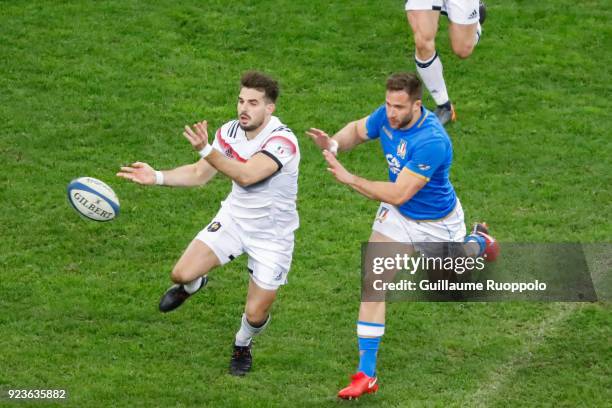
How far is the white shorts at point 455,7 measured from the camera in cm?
1415

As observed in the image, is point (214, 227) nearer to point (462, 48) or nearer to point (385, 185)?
point (385, 185)

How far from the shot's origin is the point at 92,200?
11344mm

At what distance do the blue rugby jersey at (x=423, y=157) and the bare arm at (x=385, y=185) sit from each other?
0.23ft

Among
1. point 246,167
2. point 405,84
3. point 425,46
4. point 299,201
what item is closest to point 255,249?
point 246,167

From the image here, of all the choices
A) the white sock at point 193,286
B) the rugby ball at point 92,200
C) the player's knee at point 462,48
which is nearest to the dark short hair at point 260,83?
the rugby ball at point 92,200

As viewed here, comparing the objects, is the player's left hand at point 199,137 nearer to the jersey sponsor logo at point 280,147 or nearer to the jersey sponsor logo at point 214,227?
the jersey sponsor logo at point 280,147

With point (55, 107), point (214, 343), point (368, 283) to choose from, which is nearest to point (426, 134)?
point (368, 283)

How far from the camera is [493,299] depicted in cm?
1259

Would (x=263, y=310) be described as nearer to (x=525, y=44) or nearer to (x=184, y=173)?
(x=184, y=173)

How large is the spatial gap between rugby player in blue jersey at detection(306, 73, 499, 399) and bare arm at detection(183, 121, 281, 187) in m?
0.47

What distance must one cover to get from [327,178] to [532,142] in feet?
8.76

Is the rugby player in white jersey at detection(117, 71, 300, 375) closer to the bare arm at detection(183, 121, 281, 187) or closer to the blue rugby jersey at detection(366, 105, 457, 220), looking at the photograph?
the bare arm at detection(183, 121, 281, 187)

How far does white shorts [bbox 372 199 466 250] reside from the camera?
11164 millimetres

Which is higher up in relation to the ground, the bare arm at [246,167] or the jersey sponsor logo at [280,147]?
the jersey sponsor logo at [280,147]
